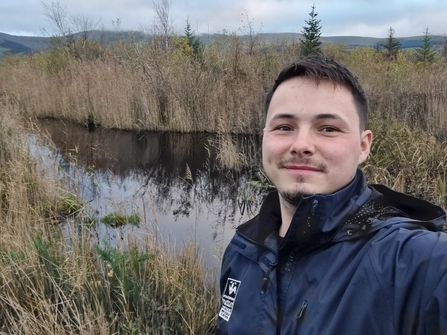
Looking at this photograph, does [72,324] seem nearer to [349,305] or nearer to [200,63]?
[349,305]

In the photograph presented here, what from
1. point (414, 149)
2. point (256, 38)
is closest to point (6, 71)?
point (256, 38)

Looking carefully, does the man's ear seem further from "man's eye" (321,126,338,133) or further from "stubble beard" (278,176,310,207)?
"stubble beard" (278,176,310,207)

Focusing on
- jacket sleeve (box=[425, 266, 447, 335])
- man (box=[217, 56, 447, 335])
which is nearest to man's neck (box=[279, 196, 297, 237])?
man (box=[217, 56, 447, 335])

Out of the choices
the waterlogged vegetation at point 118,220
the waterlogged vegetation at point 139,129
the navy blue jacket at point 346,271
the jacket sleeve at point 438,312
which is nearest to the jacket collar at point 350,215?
the navy blue jacket at point 346,271

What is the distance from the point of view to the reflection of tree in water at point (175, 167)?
6223mm

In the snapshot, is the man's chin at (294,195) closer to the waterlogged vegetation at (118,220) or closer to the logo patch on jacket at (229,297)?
the logo patch on jacket at (229,297)

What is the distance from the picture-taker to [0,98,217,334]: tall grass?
2.59m

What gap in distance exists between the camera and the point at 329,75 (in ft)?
4.23

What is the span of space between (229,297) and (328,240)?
0.47 m

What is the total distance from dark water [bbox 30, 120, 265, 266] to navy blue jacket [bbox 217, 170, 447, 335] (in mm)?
2234

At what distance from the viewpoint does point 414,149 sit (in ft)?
19.1

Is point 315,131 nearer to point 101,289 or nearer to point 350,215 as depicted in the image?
point 350,215

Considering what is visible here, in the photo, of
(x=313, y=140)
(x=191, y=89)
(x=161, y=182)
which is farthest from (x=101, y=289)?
(x=191, y=89)

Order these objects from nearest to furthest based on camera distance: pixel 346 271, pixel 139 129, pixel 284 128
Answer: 1. pixel 346 271
2. pixel 284 128
3. pixel 139 129
